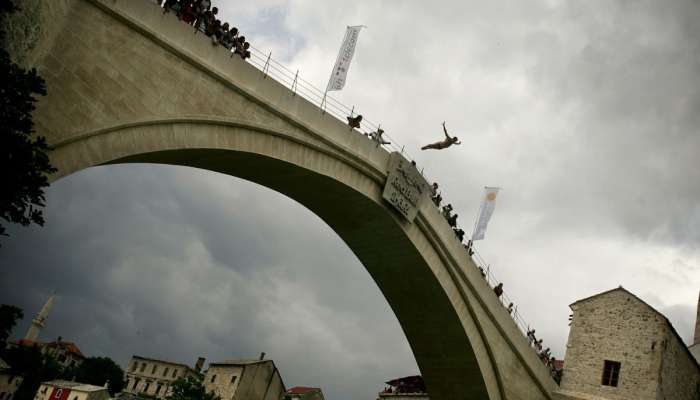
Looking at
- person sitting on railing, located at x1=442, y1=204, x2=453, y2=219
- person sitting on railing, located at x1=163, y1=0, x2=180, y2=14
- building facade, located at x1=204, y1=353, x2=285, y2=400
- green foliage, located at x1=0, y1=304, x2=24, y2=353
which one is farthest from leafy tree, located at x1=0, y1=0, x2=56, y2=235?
green foliage, located at x1=0, y1=304, x2=24, y2=353

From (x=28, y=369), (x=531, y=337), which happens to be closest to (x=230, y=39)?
(x=531, y=337)

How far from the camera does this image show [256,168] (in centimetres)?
1433

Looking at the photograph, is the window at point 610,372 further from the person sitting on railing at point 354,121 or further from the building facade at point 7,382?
the building facade at point 7,382

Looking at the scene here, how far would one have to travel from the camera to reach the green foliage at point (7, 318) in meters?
39.5

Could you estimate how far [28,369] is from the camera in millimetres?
58250

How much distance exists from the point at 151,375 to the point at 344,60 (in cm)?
6865

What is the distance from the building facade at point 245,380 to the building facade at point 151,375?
1375 inches

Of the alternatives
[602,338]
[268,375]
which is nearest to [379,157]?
[602,338]

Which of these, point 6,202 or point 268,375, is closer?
point 6,202

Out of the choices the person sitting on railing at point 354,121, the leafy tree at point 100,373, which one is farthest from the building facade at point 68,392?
the person sitting on railing at point 354,121

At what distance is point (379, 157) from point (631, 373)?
11.7 meters

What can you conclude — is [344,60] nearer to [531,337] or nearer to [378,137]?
[378,137]

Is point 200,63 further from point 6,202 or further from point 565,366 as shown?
point 565,366

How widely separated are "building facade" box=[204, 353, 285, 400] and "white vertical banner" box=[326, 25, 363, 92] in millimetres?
28078
